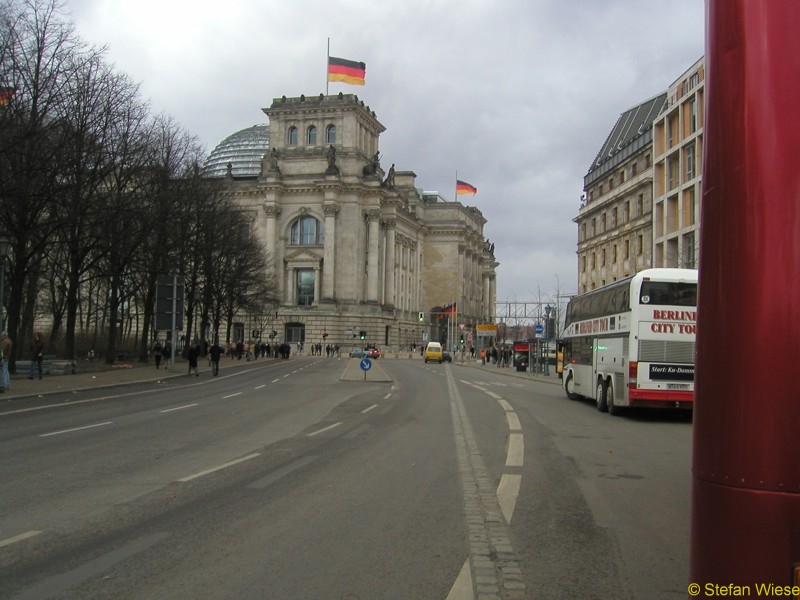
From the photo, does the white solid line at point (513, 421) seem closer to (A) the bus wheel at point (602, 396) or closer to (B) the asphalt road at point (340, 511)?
(B) the asphalt road at point (340, 511)

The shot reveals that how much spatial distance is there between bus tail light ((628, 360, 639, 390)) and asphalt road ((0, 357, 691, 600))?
2223 mm

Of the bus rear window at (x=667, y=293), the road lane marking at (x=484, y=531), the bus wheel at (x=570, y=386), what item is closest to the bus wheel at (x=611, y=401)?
the bus rear window at (x=667, y=293)

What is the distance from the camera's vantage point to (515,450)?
12836 millimetres

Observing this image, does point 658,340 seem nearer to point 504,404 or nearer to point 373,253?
point 504,404

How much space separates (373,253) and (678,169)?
198 ft

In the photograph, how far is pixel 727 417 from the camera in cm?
334

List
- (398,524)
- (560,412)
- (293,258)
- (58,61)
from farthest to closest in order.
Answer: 1. (293,258)
2. (58,61)
3. (560,412)
4. (398,524)

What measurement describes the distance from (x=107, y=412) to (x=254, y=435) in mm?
6856

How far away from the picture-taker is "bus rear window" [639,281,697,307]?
60.9 feet

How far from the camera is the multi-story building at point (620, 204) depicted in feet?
214

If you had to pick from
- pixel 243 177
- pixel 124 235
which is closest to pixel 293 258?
pixel 243 177

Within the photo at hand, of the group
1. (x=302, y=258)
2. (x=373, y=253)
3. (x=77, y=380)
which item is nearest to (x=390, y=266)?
(x=373, y=253)

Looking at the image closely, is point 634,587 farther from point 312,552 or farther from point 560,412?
point 560,412

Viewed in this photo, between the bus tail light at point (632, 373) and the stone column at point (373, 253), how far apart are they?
92266mm
